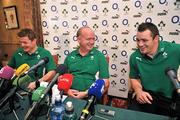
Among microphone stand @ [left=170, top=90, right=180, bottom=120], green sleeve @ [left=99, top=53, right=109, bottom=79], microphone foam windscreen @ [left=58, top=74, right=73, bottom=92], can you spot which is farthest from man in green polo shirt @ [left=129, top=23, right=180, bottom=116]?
microphone foam windscreen @ [left=58, top=74, right=73, bottom=92]

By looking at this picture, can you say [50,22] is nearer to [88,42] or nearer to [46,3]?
[46,3]

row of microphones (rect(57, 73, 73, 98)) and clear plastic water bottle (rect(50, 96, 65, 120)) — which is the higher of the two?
row of microphones (rect(57, 73, 73, 98))

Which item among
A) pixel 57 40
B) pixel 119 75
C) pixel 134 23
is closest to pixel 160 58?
pixel 134 23

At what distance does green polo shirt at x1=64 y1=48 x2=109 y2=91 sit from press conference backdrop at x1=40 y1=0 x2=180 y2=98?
2.77 ft

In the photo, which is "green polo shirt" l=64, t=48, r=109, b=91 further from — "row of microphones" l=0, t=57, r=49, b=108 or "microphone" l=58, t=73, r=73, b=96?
"microphone" l=58, t=73, r=73, b=96

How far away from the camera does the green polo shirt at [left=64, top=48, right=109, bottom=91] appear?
8.06 feet

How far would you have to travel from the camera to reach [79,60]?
257cm

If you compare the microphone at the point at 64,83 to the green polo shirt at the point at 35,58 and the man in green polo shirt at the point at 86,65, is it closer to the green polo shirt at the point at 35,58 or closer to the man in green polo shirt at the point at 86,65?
the man in green polo shirt at the point at 86,65

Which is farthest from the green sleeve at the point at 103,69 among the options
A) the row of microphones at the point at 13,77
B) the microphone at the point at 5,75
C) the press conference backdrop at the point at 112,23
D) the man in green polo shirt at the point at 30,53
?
the microphone at the point at 5,75

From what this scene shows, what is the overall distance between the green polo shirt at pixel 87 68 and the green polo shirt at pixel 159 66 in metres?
0.45

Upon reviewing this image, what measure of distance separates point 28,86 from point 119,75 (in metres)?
1.73

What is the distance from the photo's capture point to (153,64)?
2.09m

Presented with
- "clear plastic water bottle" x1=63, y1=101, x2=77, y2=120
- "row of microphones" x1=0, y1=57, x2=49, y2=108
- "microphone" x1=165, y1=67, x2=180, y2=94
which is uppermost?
"microphone" x1=165, y1=67, x2=180, y2=94

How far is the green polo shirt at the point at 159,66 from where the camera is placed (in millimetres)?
2039
